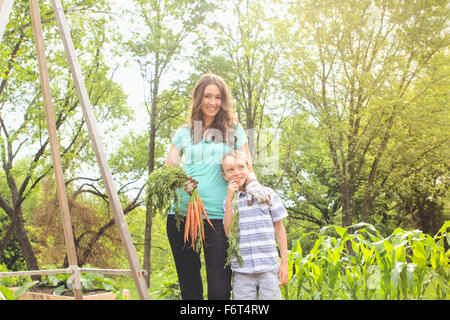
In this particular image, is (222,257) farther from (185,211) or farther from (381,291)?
(381,291)

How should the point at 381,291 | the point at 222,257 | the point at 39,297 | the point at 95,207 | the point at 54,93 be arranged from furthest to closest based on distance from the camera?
the point at 95,207
the point at 54,93
the point at 39,297
the point at 381,291
the point at 222,257

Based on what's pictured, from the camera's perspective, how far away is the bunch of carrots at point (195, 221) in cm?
158

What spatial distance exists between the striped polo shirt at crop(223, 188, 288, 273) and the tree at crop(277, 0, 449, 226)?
16.5 ft

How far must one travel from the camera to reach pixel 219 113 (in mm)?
1707

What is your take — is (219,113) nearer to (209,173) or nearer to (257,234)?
(209,173)

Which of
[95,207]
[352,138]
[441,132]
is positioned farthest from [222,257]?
[95,207]

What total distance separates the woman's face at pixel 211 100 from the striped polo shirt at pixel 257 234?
0.36m

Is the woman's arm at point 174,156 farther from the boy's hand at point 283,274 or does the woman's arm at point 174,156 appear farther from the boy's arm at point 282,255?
the boy's hand at point 283,274

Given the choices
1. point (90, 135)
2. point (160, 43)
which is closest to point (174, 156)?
point (90, 135)

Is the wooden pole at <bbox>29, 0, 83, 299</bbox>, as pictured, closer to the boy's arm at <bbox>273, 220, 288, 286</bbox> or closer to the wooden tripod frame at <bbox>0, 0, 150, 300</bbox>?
the wooden tripod frame at <bbox>0, 0, 150, 300</bbox>

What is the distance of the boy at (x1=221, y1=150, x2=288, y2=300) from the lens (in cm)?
152

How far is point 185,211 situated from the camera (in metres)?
1.66

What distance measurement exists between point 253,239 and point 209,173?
0.33 metres

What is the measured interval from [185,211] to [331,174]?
5.95 meters
